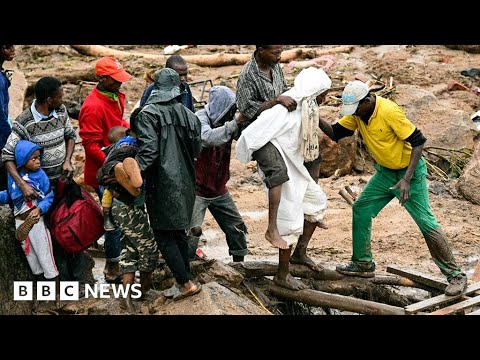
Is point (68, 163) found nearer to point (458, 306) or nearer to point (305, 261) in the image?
point (305, 261)

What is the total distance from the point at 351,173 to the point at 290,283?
447 centimetres

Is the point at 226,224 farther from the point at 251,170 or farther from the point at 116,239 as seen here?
the point at 251,170

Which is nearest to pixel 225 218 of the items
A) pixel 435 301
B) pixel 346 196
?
pixel 435 301

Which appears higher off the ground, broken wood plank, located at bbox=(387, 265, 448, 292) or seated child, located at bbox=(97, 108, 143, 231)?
seated child, located at bbox=(97, 108, 143, 231)

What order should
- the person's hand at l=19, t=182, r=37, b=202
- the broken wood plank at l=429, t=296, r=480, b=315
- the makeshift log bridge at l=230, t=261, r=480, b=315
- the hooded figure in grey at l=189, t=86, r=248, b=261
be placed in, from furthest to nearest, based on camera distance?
the hooded figure in grey at l=189, t=86, r=248, b=261 < the makeshift log bridge at l=230, t=261, r=480, b=315 < the broken wood plank at l=429, t=296, r=480, b=315 < the person's hand at l=19, t=182, r=37, b=202

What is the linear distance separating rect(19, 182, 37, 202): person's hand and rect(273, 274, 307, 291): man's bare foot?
6.64 feet

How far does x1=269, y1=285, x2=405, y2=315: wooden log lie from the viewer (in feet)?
21.0

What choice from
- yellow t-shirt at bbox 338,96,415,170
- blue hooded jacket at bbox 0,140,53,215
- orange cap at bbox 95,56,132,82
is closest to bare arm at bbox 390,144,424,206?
yellow t-shirt at bbox 338,96,415,170

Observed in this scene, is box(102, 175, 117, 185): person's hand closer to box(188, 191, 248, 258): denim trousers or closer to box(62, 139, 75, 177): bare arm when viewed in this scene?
box(62, 139, 75, 177): bare arm

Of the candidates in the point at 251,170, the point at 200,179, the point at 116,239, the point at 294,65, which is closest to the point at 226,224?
the point at 200,179

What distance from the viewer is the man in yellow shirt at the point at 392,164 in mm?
6223

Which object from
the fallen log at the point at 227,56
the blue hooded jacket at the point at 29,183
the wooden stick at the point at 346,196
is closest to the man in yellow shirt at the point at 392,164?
the blue hooded jacket at the point at 29,183

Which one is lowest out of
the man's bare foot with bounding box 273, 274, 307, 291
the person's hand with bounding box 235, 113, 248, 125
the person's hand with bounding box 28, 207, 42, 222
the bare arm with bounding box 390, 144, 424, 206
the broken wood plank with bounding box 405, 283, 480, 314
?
the man's bare foot with bounding box 273, 274, 307, 291
